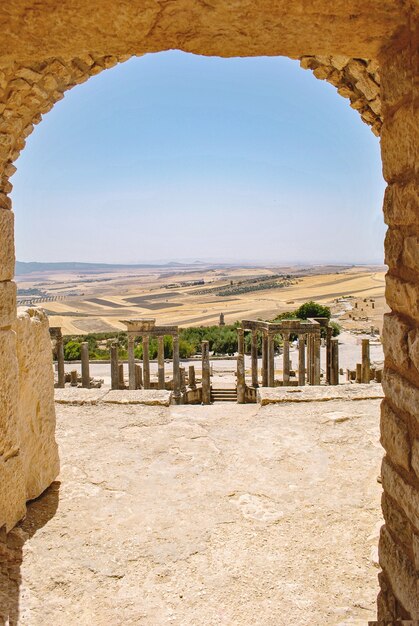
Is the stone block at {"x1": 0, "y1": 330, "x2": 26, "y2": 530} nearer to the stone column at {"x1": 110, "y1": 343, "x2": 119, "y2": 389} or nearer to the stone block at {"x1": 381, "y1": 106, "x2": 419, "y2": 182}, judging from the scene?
the stone block at {"x1": 381, "y1": 106, "x2": 419, "y2": 182}

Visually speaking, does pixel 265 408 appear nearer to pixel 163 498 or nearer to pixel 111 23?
pixel 163 498

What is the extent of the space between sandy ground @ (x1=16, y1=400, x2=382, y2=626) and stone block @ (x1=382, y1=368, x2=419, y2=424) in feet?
4.78

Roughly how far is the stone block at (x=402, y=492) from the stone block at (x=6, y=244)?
3.05 m

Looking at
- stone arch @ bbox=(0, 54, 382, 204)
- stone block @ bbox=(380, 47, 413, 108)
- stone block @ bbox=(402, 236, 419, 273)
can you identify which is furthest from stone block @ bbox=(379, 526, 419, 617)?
stone arch @ bbox=(0, 54, 382, 204)

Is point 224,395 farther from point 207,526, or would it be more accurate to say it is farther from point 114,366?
point 207,526

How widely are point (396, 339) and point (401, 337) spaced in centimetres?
8

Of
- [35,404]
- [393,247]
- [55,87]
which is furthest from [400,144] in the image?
[35,404]

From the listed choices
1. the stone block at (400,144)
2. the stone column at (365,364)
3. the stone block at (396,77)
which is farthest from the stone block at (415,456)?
the stone column at (365,364)

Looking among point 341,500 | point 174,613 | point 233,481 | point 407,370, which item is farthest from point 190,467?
point 407,370

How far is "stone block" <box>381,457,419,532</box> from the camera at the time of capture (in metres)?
2.24

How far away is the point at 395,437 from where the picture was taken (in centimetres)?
246

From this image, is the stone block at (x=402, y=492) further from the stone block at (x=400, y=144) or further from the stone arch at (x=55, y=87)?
the stone arch at (x=55, y=87)

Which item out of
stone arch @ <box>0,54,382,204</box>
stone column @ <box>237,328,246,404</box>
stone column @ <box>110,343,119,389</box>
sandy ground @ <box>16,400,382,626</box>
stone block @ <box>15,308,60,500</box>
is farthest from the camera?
stone column @ <box>237,328,246,404</box>

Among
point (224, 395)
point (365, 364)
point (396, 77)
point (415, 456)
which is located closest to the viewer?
point (415, 456)
